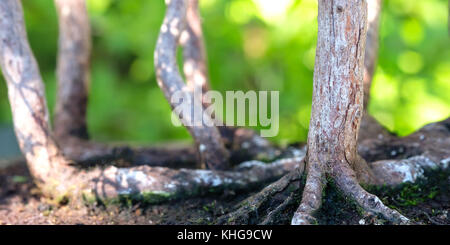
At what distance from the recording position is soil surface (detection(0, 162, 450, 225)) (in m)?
3.42

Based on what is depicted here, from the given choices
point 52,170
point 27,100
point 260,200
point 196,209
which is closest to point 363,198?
point 260,200

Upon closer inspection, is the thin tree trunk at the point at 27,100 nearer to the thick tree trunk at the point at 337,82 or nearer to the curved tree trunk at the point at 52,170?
the curved tree trunk at the point at 52,170

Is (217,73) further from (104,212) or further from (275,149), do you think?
(104,212)

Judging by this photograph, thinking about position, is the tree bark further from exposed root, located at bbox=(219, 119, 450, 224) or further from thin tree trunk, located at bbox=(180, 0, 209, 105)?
exposed root, located at bbox=(219, 119, 450, 224)

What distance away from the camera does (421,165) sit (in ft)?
13.3

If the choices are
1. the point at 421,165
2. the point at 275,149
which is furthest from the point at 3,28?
the point at 421,165

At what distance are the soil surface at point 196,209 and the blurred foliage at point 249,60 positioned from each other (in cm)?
293

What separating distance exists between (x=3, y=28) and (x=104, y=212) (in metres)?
1.67

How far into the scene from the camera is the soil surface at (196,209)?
3420 mm

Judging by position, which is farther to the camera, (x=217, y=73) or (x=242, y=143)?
(x=217, y=73)

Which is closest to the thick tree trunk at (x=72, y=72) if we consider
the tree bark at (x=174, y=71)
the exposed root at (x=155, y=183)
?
the exposed root at (x=155, y=183)

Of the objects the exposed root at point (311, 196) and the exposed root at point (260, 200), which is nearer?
the exposed root at point (311, 196)

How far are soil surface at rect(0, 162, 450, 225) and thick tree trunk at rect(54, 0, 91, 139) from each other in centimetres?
129

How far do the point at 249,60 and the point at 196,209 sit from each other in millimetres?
4726
